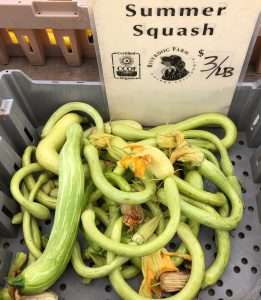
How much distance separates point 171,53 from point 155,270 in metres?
0.49

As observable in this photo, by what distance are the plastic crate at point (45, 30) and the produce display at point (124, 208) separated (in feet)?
1.00

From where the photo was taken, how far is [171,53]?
Result: 0.85m

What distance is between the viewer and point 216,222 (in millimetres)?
799

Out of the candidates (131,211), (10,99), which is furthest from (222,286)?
(10,99)

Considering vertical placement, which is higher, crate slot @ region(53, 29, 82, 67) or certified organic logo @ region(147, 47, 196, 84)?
certified organic logo @ region(147, 47, 196, 84)

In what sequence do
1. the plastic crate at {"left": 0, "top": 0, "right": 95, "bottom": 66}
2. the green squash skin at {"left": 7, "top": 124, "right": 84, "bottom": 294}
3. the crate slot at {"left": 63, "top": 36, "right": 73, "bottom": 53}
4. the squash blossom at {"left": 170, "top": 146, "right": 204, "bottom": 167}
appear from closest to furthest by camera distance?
the green squash skin at {"left": 7, "top": 124, "right": 84, "bottom": 294} → the squash blossom at {"left": 170, "top": 146, "right": 204, "bottom": 167} → the plastic crate at {"left": 0, "top": 0, "right": 95, "bottom": 66} → the crate slot at {"left": 63, "top": 36, "right": 73, "bottom": 53}

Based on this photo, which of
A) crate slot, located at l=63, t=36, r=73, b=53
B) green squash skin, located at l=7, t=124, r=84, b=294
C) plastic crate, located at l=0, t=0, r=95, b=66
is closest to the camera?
green squash skin, located at l=7, t=124, r=84, b=294

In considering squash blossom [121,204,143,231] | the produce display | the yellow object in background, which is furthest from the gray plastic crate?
the yellow object in background

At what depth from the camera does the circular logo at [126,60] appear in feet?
2.82

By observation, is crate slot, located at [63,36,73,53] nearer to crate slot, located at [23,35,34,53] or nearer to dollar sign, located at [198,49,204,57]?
crate slot, located at [23,35,34,53]

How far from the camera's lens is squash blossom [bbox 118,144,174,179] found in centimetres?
77

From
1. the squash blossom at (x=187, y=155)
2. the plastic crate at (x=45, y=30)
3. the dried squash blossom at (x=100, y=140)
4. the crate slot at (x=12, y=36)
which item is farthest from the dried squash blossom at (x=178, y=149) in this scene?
the crate slot at (x=12, y=36)

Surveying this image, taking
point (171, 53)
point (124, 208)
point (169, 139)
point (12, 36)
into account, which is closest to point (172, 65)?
point (171, 53)

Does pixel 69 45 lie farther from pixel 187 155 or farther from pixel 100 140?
pixel 187 155
